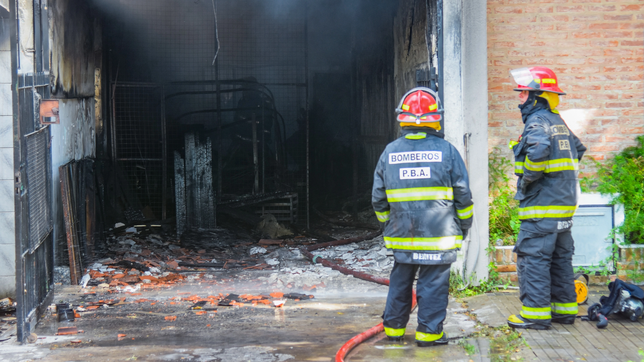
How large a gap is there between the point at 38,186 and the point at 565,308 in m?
4.74

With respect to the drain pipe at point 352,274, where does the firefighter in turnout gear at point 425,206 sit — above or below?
above

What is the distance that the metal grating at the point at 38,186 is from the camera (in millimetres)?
4742

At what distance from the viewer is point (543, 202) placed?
4586 mm

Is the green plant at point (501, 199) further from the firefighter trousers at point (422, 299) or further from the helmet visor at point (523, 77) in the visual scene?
the firefighter trousers at point (422, 299)

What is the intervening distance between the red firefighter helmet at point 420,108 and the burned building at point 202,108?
1562mm

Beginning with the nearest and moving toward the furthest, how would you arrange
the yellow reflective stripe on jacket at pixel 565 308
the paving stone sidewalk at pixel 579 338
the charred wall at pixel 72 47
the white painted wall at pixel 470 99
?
the paving stone sidewalk at pixel 579 338 < the yellow reflective stripe on jacket at pixel 565 308 < the white painted wall at pixel 470 99 < the charred wall at pixel 72 47

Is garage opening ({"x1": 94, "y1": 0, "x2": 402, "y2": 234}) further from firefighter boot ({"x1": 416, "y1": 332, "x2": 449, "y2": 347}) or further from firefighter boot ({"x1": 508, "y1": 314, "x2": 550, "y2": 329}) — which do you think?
firefighter boot ({"x1": 416, "y1": 332, "x2": 449, "y2": 347})

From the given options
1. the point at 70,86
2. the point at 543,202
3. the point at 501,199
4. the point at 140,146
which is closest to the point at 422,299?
the point at 543,202

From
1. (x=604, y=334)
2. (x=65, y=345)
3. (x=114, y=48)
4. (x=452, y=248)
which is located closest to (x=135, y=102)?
(x=114, y=48)

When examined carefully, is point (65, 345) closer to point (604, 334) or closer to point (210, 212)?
point (604, 334)

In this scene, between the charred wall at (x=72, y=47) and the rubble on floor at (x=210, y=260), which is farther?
the charred wall at (x=72, y=47)

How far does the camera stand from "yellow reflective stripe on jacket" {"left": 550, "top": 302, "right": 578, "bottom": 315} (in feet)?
15.4

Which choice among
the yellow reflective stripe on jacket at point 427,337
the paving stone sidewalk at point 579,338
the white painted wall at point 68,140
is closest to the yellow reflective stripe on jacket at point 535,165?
the paving stone sidewalk at point 579,338

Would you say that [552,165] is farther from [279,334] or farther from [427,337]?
[279,334]
